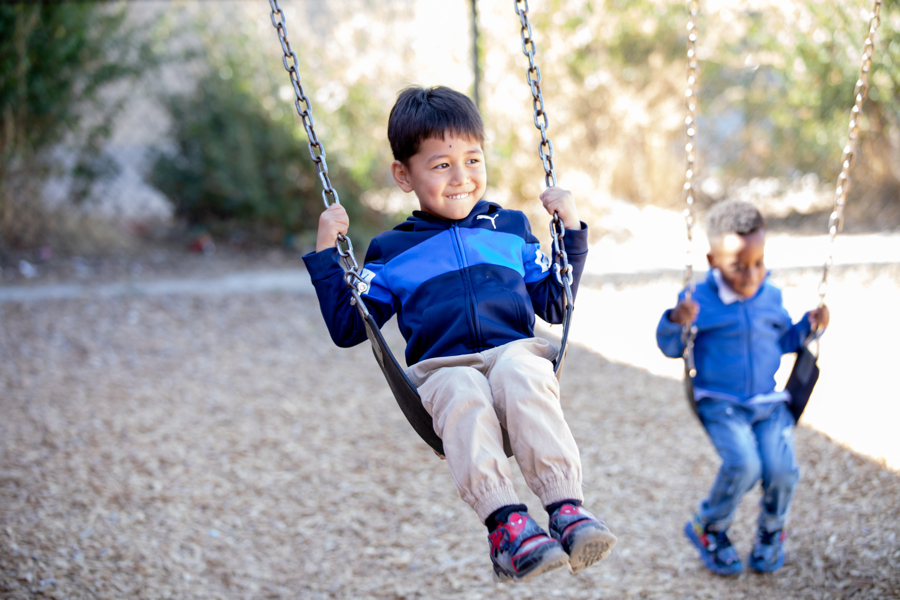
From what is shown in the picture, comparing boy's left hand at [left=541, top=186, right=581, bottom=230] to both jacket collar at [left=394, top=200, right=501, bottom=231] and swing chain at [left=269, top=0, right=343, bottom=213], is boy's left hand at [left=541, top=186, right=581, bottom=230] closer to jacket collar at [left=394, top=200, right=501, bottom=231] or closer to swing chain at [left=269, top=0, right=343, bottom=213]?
jacket collar at [left=394, top=200, right=501, bottom=231]

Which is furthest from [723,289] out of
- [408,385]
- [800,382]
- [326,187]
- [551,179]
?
[326,187]

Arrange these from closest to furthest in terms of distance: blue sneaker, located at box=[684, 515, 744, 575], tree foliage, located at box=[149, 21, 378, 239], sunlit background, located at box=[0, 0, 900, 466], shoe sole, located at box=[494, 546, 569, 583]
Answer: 1. shoe sole, located at box=[494, 546, 569, 583]
2. blue sneaker, located at box=[684, 515, 744, 575]
3. sunlit background, located at box=[0, 0, 900, 466]
4. tree foliage, located at box=[149, 21, 378, 239]

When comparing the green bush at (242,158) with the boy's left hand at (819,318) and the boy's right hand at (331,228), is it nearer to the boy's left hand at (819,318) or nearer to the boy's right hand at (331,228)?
the boy's right hand at (331,228)

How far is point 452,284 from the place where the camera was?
6.73 ft

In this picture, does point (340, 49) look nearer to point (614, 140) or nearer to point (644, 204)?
point (614, 140)

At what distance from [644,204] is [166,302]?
5415 mm

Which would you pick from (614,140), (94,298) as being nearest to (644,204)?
(614,140)

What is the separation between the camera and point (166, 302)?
5973mm

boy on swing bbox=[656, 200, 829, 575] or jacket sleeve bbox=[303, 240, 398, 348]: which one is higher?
jacket sleeve bbox=[303, 240, 398, 348]

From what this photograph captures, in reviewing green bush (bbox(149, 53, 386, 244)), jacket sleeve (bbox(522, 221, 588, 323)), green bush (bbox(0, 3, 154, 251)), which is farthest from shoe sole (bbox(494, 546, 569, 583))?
green bush (bbox(0, 3, 154, 251))

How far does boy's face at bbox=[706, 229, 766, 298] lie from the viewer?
2469 millimetres

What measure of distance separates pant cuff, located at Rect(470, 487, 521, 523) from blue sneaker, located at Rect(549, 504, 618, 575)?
125 mm

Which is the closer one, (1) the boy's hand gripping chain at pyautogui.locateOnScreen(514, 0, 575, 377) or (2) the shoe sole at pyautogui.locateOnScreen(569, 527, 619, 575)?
(2) the shoe sole at pyautogui.locateOnScreen(569, 527, 619, 575)

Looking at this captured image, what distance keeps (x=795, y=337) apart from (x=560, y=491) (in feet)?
4.32
